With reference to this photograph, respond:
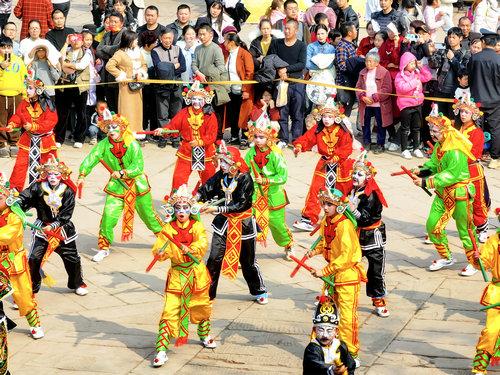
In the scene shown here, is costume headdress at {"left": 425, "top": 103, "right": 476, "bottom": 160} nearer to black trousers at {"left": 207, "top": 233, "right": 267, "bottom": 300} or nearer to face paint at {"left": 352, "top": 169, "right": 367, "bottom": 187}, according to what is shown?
face paint at {"left": 352, "top": 169, "right": 367, "bottom": 187}

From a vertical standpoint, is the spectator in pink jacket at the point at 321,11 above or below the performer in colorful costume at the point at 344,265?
above

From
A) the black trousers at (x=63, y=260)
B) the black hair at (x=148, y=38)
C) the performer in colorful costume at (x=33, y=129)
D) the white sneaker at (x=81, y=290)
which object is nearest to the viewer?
the black trousers at (x=63, y=260)

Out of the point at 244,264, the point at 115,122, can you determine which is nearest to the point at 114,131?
the point at 115,122

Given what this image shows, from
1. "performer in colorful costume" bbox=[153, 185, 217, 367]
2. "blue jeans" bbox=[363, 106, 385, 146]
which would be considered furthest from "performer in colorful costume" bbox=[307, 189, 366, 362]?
"blue jeans" bbox=[363, 106, 385, 146]

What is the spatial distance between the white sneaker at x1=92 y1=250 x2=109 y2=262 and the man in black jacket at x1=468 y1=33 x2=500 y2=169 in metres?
6.09

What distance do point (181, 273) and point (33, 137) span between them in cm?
500

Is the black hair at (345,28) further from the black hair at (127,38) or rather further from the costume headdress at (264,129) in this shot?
the costume headdress at (264,129)

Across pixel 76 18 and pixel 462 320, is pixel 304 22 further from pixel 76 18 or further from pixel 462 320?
pixel 462 320

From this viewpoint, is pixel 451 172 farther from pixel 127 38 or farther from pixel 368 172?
pixel 127 38

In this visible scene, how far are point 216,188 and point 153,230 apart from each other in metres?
2.24

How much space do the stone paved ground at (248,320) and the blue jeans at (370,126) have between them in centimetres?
266

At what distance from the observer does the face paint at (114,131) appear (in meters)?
14.7

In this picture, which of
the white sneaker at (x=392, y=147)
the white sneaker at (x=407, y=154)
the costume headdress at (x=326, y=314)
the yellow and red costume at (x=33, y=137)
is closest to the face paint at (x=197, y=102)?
the yellow and red costume at (x=33, y=137)

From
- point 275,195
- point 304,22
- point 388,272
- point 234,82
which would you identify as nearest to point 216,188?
point 275,195
